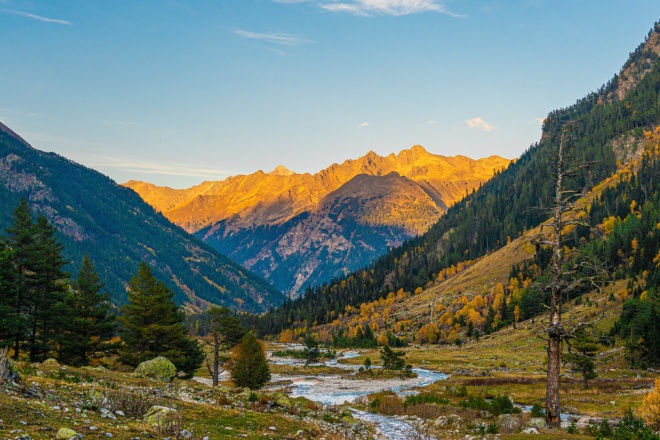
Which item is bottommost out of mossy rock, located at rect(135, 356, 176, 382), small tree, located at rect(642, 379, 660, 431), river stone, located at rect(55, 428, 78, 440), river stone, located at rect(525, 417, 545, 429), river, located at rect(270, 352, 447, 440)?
river, located at rect(270, 352, 447, 440)

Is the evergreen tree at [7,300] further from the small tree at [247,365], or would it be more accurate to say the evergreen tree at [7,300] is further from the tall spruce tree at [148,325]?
the small tree at [247,365]

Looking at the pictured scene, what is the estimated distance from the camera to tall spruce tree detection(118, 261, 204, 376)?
5419cm

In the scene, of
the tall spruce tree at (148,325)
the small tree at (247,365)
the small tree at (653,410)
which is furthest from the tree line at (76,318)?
the small tree at (653,410)

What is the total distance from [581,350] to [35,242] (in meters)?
66.5

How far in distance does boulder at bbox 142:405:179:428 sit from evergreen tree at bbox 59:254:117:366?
35095mm

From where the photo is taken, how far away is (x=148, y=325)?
5544 cm

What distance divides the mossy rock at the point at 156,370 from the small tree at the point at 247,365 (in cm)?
1946

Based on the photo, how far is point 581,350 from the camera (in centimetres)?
6169

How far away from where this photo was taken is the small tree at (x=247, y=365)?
60969 mm

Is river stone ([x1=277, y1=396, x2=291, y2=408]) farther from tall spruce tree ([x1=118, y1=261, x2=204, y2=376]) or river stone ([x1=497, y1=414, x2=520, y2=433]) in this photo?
tall spruce tree ([x1=118, y1=261, x2=204, y2=376])

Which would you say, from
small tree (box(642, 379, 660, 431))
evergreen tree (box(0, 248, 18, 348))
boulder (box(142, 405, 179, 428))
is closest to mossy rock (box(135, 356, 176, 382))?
evergreen tree (box(0, 248, 18, 348))

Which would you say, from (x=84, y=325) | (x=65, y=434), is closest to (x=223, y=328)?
(x=84, y=325)

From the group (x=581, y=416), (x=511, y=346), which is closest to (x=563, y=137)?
(x=581, y=416)

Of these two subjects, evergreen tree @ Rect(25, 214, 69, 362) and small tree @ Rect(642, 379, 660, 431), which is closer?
small tree @ Rect(642, 379, 660, 431)
